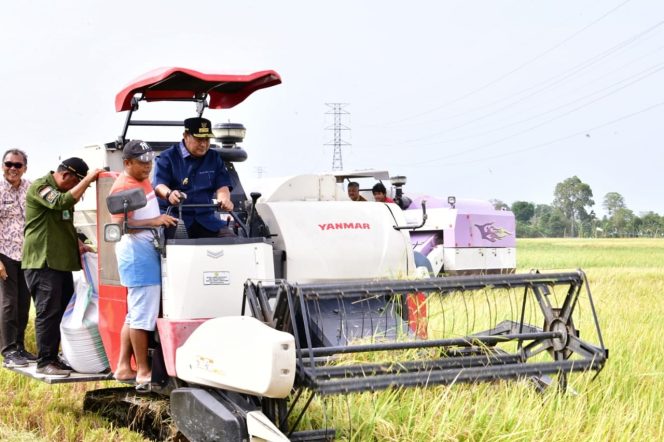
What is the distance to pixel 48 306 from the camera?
260 inches

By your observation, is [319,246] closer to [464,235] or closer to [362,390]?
[362,390]

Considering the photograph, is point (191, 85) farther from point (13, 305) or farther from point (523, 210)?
point (523, 210)

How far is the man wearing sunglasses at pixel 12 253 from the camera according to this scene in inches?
297

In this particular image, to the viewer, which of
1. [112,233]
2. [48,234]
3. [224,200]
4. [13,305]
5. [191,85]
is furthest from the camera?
[13,305]

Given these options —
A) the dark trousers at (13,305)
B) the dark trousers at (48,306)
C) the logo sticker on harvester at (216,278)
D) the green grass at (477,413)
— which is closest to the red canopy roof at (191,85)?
the dark trousers at (48,306)

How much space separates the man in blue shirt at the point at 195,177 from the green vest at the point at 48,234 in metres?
1.07

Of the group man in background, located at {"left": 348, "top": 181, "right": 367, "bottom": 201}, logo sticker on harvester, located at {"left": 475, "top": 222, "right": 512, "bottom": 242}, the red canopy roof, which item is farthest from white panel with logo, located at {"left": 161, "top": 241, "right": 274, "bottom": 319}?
logo sticker on harvester, located at {"left": 475, "top": 222, "right": 512, "bottom": 242}

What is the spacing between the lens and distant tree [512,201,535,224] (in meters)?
A: 106

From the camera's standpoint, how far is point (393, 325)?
595cm

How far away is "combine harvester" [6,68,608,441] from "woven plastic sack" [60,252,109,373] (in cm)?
14

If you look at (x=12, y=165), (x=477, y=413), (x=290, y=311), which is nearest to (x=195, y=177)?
(x=290, y=311)

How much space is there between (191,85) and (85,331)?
1829 mm

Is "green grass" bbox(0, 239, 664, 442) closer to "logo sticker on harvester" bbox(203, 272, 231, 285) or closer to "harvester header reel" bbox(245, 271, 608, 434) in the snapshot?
"harvester header reel" bbox(245, 271, 608, 434)

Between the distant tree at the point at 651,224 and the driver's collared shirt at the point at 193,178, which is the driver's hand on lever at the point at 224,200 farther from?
the distant tree at the point at 651,224
